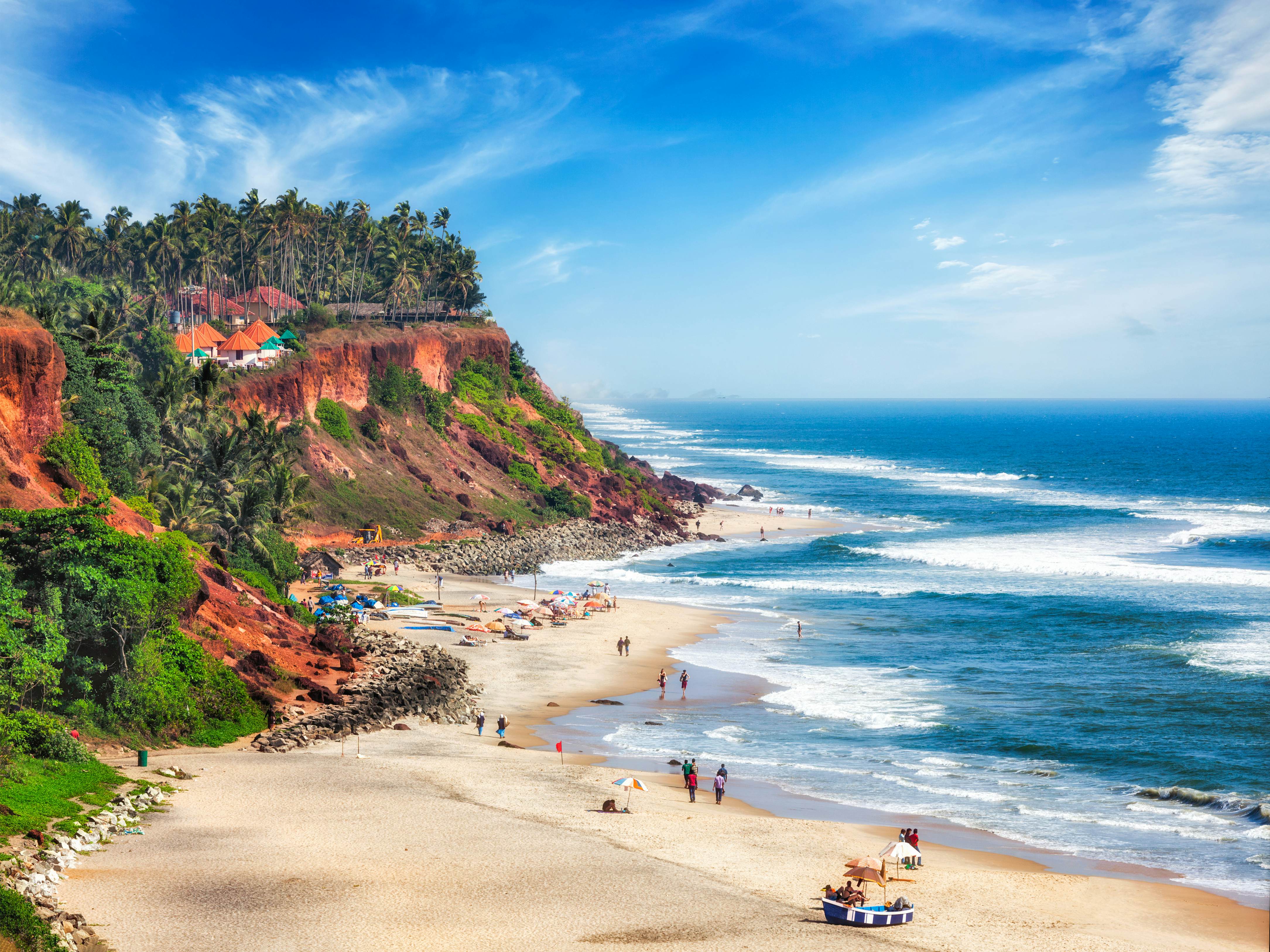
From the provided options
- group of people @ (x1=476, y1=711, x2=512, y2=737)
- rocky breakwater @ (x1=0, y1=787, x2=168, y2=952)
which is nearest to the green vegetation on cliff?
rocky breakwater @ (x1=0, y1=787, x2=168, y2=952)

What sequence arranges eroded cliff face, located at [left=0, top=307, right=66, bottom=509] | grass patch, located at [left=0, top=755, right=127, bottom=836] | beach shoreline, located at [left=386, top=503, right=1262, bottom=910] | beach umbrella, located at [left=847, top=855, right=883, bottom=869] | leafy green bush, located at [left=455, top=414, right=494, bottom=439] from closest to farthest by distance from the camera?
grass patch, located at [left=0, top=755, right=127, bottom=836], beach umbrella, located at [left=847, top=855, right=883, bottom=869], beach shoreline, located at [left=386, top=503, right=1262, bottom=910], eroded cliff face, located at [left=0, top=307, right=66, bottom=509], leafy green bush, located at [left=455, top=414, right=494, bottom=439]

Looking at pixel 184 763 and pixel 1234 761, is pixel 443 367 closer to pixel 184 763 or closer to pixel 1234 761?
pixel 184 763

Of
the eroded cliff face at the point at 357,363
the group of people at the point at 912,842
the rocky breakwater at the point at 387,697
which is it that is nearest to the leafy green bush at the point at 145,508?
the rocky breakwater at the point at 387,697

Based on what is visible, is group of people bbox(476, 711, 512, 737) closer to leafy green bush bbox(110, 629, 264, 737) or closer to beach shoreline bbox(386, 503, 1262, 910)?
beach shoreline bbox(386, 503, 1262, 910)

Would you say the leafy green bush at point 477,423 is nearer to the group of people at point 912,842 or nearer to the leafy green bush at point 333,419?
the leafy green bush at point 333,419

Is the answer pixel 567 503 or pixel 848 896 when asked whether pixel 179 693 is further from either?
pixel 567 503

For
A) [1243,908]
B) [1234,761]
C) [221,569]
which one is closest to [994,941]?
[1243,908]

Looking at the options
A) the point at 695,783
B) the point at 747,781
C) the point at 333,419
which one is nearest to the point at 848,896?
the point at 695,783
